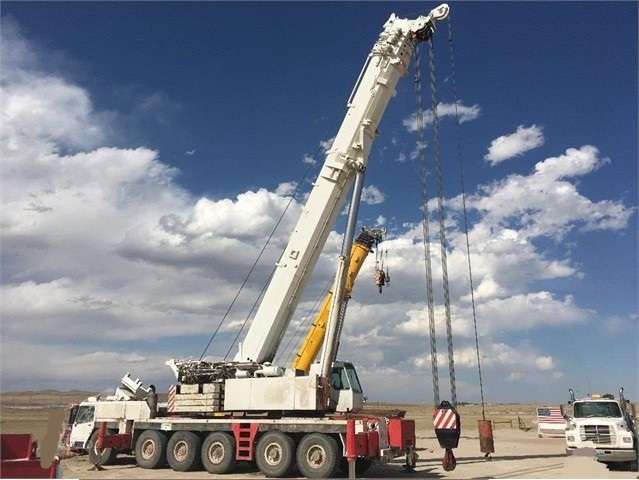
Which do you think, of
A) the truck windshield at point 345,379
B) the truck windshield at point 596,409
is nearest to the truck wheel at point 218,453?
Result: the truck windshield at point 345,379

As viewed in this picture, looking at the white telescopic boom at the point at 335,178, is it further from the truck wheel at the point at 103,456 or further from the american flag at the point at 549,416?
the american flag at the point at 549,416

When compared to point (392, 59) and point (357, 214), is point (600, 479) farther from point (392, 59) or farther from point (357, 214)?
point (392, 59)

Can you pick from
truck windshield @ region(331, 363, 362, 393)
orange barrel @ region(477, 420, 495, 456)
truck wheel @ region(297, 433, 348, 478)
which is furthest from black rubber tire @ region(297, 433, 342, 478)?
orange barrel @ region(477, 420, 495, 456)

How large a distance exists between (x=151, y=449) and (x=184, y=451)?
1291mm

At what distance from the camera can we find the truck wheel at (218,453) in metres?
14.8

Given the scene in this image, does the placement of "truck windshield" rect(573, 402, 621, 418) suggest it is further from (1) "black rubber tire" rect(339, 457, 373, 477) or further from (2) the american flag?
(2) the american flag

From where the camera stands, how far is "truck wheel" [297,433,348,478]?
1341 centimetres

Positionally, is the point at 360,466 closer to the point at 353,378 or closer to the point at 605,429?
the point at 353,378

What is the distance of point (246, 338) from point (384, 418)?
173 inches

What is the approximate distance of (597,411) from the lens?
17.2m

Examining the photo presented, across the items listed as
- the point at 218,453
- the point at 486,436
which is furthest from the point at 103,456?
the point at 486,436

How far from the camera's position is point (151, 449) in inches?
636

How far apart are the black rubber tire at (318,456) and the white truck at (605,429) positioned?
7.97 m

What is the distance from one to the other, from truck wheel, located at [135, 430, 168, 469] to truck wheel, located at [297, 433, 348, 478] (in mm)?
4573
